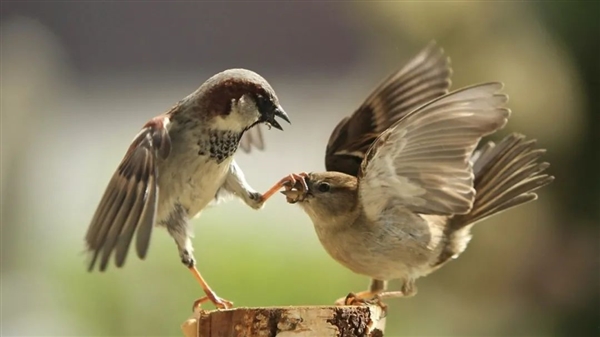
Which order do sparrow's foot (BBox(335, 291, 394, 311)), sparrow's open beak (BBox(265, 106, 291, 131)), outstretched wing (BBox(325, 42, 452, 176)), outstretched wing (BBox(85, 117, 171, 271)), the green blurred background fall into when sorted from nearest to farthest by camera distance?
outstretched wing (BBox(85, 117, 171, 271)), sparrow's open beak (BBox(265, 106, 291, 131)), sparrow's foot (BBox(335, 291, 394, 311)), outstretched wing (BBox(325, 42, 452, 176)), the green blurred background

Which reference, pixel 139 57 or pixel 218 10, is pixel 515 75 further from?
pixel 139 57

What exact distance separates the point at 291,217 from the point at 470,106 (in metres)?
0.86

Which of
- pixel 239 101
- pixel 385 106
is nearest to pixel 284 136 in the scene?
pixel 385 106

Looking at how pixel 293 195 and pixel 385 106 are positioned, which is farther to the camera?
pixel 385 106

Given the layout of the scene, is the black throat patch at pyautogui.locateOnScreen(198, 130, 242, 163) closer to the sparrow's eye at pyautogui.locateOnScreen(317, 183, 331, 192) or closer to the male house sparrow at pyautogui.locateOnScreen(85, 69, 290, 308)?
the male house sparrow at pyautogui.locateOnScreen(85, 69, 290, 308)

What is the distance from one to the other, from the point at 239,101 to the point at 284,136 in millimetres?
748

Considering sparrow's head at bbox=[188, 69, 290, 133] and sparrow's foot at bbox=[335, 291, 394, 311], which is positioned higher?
sparrow's head at bbox=[188, 69, 290, 133]

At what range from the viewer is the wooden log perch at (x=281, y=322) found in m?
0.89

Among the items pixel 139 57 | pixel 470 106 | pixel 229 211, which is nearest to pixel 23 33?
pixel 139 57

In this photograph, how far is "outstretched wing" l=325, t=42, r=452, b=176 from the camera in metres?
1.20

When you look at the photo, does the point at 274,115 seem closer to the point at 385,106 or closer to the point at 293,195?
the point at 293,195

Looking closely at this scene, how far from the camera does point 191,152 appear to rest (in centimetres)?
101

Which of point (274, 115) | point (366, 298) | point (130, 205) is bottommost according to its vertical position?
point (366, 298)

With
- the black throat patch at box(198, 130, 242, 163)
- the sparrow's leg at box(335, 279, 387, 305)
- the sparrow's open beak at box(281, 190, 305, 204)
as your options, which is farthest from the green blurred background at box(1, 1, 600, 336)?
the black throat patch at box(198, 130, 242, 163)
